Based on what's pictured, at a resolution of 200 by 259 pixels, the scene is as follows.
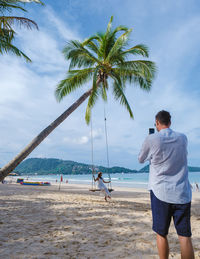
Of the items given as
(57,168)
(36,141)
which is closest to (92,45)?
(36,141)

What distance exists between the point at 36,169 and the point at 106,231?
142 m

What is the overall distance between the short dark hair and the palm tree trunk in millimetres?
4020

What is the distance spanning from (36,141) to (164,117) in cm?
463

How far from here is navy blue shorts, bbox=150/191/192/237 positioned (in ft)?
5.91

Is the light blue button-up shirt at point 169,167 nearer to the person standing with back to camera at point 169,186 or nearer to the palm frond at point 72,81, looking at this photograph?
the person standing with back to camera at point 169,186

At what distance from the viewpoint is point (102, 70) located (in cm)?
966

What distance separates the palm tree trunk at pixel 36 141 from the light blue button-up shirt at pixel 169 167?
3.94m

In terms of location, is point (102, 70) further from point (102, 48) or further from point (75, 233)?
point (75, 233)

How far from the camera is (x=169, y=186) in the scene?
1830 millimetres

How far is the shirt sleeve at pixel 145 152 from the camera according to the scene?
1972 mm

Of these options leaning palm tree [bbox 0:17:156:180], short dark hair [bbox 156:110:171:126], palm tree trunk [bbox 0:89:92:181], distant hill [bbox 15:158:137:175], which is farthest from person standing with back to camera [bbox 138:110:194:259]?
distant hill [bbox 15:158:137:175]

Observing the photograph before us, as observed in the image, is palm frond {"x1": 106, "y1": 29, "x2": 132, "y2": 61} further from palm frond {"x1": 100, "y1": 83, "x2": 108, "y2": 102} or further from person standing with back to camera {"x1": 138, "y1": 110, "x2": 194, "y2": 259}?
person standing with back to camera {"x1": 138, "y1": 110, "x2": 194, "y2": 259}

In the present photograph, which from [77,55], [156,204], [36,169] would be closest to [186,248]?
[156,204]

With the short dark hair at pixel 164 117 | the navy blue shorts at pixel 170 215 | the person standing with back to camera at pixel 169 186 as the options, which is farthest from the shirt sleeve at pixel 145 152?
the navy blue shorts at pixel 170 215
